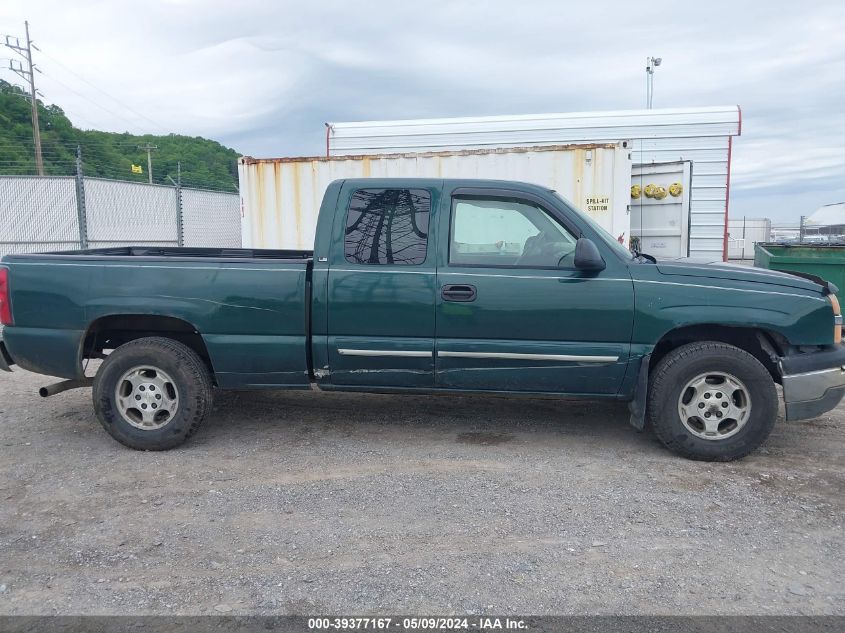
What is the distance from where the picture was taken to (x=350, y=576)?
307cm

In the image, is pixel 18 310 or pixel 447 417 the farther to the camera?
pixel 447 417

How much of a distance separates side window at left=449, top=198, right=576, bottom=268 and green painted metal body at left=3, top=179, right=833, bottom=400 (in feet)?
0.23

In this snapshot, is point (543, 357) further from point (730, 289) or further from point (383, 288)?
point (730, 289)

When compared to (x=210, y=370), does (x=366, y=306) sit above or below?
above

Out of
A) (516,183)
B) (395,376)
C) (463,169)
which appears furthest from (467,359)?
(463,169)

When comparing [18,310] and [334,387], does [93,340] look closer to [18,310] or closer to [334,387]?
[18,310]

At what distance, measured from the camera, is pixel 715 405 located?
441 centimetres

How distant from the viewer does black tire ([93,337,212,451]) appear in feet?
15.3

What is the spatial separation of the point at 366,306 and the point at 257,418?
168 cm

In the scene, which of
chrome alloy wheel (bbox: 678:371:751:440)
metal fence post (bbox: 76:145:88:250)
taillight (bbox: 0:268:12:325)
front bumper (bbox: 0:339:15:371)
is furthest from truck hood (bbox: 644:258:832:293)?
metal fence post (bbox: 76:145:88:250)

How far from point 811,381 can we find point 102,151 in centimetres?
4148

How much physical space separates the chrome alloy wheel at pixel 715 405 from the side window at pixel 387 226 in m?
2.04

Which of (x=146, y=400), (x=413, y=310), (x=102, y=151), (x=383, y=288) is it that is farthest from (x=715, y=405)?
(x=102, y=151)

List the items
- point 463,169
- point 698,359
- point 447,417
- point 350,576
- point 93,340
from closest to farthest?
1. point 350,576
2. point 698,359
3. point 93,340
4. point 447,417
5. point 463,169
